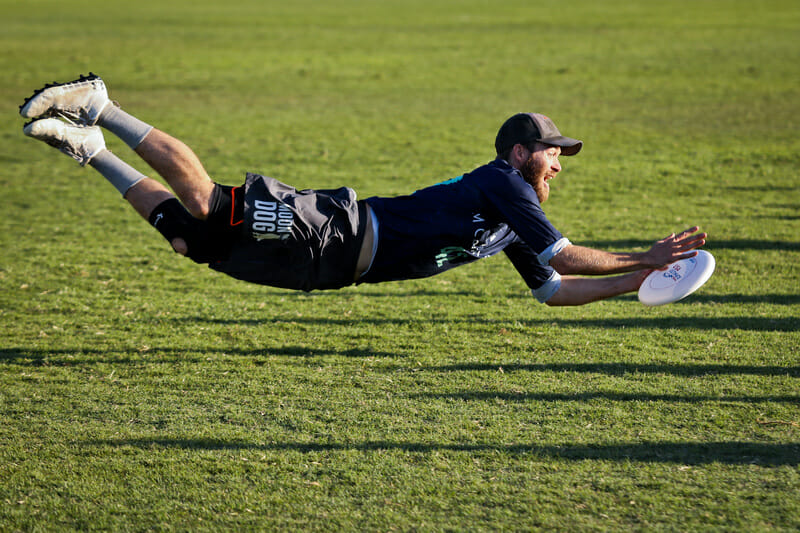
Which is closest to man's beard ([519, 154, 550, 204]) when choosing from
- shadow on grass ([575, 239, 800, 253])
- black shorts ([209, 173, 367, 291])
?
black shorts ([209, 173, 367, 291])

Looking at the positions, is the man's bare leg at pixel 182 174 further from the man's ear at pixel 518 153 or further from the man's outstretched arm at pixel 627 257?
the man's outstretched arm at pixel 627 257

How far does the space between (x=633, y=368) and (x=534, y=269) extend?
1.45 metres

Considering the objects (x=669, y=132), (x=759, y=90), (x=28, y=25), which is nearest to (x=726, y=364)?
(x=669, y=132)

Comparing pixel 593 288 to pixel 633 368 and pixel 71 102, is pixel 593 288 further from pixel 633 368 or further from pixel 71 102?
pixel 71 102

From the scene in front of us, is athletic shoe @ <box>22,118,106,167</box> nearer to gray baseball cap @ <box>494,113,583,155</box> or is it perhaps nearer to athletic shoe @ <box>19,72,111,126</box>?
athletic shoe @ <box>19,72,111,126</box>

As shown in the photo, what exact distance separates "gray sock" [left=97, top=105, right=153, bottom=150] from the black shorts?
682mm

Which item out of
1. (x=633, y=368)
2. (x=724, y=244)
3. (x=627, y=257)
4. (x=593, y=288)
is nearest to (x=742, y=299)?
(x=724, y=244)

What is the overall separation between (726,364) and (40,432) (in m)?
5.00

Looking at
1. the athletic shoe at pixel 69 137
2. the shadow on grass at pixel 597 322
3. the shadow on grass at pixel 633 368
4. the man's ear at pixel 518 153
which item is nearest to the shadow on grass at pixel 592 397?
the shadow on grass at pixel 633 368

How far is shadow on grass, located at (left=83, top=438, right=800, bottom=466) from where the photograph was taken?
497 centimetres

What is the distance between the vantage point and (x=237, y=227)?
490 cm

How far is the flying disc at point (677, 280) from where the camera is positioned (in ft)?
16.2

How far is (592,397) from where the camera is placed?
5875mm

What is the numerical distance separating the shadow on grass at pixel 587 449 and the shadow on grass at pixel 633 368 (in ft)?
3.98
